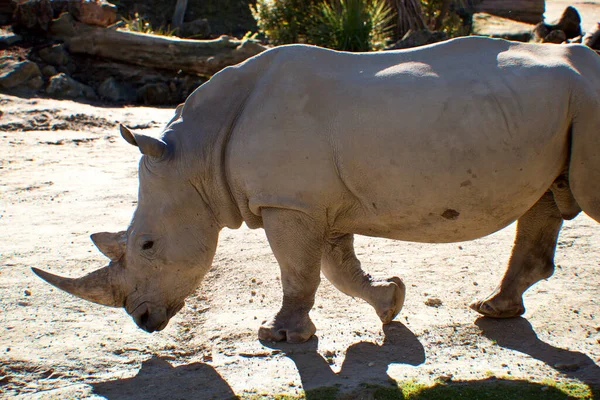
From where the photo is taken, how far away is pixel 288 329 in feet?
14.7

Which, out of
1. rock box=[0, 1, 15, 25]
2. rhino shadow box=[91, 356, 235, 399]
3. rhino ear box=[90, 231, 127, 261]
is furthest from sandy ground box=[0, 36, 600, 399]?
rock box=[0, 1, 15, 25]

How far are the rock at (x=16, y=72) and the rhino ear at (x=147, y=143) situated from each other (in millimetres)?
7977

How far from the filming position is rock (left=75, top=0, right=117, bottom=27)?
1283cm

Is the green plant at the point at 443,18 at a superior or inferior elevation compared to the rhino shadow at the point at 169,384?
superior

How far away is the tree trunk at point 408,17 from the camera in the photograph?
604 inches

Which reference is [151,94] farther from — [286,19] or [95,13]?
[286,19]

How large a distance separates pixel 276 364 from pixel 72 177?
15.0 ft

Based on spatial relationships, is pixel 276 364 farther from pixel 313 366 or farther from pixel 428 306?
pixel 428 306

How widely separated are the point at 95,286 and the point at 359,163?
1760mm

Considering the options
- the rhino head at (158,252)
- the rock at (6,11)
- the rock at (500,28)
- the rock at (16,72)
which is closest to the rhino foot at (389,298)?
the rhino head at (158,252)

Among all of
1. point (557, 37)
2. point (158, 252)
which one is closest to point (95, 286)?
point (158, 252)

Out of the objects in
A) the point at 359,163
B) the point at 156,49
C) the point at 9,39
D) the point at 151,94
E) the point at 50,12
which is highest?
the point at 50,12

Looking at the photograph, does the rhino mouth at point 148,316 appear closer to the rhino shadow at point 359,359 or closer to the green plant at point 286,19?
the rhino shadow at point 359,359

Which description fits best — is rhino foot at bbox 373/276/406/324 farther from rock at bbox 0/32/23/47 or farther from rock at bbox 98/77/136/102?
rock at bbox 0/32/23/47
